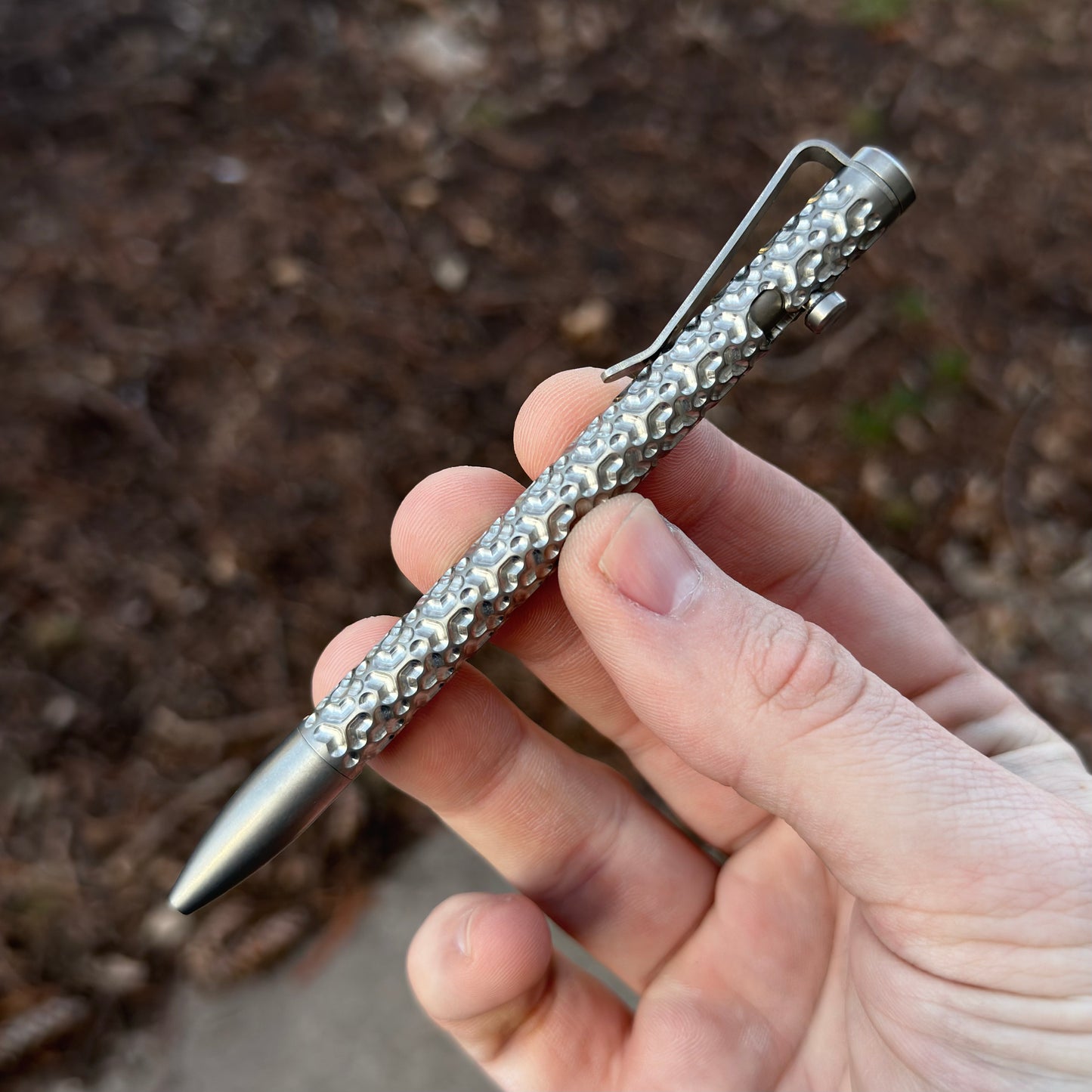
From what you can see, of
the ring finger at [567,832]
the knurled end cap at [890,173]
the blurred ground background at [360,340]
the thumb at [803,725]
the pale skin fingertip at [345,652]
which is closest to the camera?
the thumb at [803,725]

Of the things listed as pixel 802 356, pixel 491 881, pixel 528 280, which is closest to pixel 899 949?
pixel 491 881

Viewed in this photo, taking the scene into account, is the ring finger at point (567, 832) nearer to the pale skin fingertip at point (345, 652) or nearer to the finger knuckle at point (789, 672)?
the pale skin fingertip at point (345, 652)

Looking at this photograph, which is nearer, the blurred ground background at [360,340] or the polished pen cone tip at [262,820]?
the polished pen cone tip at [262,820]

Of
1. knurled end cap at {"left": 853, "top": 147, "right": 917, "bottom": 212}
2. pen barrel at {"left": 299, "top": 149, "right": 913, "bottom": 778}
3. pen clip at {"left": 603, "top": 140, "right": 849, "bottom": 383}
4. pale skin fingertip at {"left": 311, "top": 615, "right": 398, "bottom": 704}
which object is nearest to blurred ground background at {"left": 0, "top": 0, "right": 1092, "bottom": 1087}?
pale skin fingertip at {"left": 311, "top": 615, "right": 398, "bottom": 704}

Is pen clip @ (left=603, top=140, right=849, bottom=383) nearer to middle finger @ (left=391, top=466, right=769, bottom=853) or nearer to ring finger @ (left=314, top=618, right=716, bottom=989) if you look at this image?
middle finger @ (left=391, top=466, right=769, bottom=853)

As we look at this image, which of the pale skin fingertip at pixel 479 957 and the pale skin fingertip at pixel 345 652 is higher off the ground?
the pale skin fingertip at pixel 345 652

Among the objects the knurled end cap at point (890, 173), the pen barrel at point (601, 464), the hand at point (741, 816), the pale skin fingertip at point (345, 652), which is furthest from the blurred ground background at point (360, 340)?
the knurled end cap at point (890, 173)

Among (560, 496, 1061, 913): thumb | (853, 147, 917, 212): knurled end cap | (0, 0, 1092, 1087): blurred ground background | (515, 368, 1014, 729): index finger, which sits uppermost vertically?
(853, 147, 917, 212): knurled end cap

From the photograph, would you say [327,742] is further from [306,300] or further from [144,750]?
[306,300]
